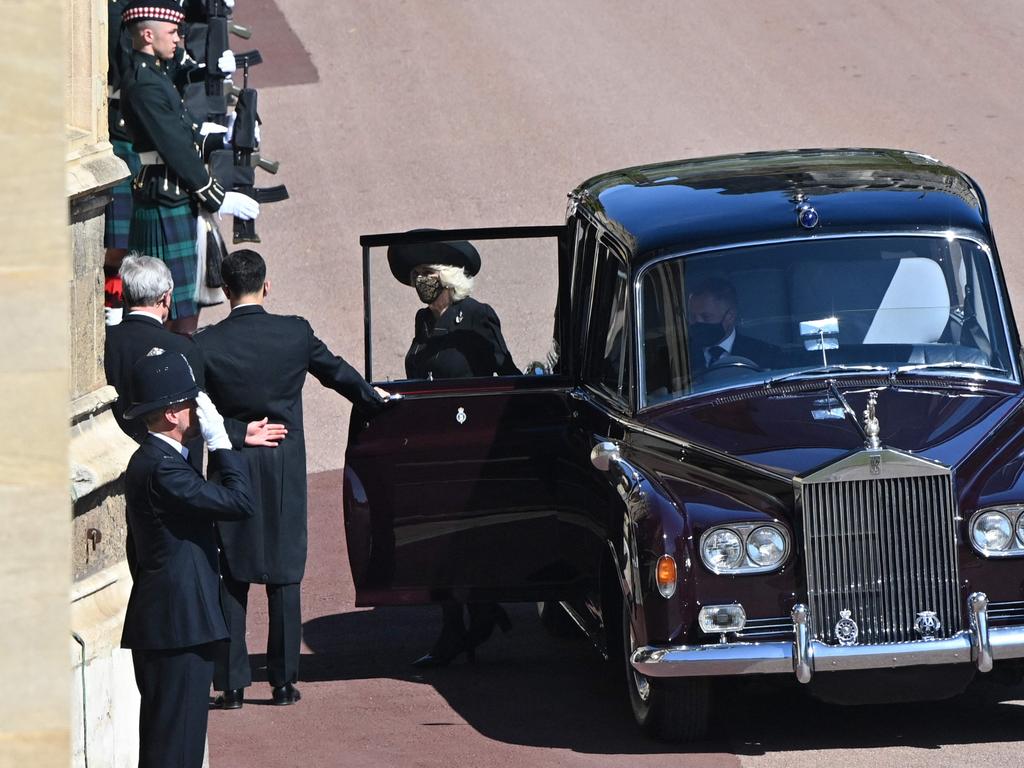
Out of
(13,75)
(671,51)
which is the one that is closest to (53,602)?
(13,75)

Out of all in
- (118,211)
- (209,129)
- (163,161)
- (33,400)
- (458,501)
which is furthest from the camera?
(209,129)

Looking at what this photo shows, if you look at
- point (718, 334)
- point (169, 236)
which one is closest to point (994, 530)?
point (718, 334)

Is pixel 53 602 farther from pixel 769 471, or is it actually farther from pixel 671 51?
pixel 671 51

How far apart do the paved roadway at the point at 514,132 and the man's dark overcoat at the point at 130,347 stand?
1578 millimetres

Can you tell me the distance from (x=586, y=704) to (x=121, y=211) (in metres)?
4.93

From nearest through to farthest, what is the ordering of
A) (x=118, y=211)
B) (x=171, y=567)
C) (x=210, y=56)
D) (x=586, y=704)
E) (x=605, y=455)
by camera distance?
(x=171, y=567) → (x=605, y=455) → (x=586, y=704) → (x=118, y=211) → (x=210, y=56)

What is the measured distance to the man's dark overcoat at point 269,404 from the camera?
901 cm

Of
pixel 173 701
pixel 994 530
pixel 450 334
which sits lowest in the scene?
pixel 173 701

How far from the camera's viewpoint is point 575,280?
9.81 metres

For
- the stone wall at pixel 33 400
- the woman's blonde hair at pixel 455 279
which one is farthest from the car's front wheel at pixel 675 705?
the stone wall at pixel 33 400

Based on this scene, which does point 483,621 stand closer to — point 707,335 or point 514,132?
point 707,335

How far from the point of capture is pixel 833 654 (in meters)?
7.61

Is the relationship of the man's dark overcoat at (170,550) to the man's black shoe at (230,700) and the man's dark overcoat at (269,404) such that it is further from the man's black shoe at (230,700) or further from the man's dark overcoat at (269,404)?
the man's black shoe at (230,700)

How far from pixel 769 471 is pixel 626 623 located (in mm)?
912
